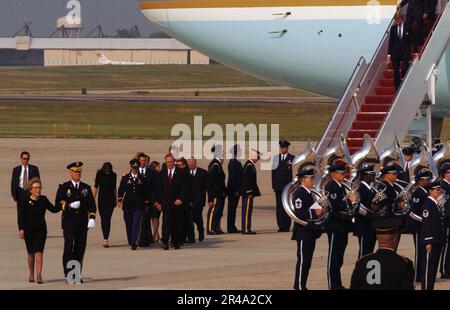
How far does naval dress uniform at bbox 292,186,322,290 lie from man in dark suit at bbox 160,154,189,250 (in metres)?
6.23

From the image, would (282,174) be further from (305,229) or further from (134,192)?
(305,229)

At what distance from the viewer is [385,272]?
1388 cm

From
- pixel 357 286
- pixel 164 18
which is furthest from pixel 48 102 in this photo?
pixel 357 286

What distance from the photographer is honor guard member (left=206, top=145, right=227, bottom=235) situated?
30.7m

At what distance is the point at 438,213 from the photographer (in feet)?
69.9

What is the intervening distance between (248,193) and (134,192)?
4201mm

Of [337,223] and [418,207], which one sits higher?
[418,207]

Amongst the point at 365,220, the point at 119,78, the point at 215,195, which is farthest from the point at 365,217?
the point at 119,78

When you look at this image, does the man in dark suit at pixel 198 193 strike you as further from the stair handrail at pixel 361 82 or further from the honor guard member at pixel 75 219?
the honor guard member at pixel 75 219

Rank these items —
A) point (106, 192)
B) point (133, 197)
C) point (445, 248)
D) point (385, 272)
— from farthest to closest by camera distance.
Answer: point (106, 192) → point (133, 197) → point (445, 248) → point (385, 272)

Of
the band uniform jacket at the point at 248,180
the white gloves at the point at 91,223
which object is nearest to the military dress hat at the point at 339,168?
the white gloves at the point at 91,223

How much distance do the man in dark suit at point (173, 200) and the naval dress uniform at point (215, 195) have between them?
2.40m
